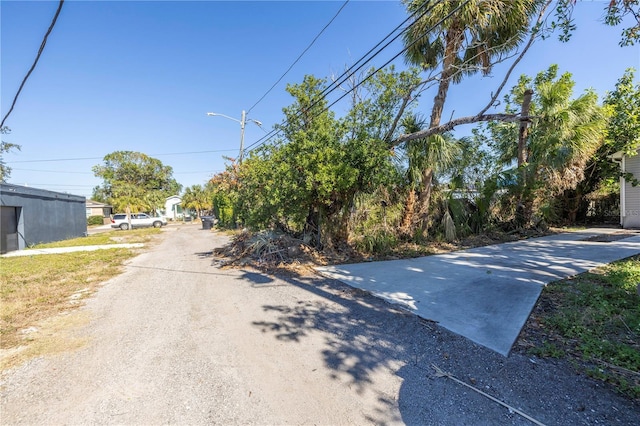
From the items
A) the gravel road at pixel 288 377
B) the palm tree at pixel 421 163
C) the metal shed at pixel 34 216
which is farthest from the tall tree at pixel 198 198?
the gravel road at pixel 288 377

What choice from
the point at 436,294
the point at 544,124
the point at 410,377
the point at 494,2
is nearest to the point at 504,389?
the point at 410,377

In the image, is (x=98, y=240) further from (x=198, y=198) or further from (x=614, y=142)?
(x=198, y=198)

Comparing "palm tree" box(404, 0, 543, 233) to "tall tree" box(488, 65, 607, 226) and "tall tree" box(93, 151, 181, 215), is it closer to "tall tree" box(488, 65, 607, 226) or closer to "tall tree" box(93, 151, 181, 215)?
"tall tree" box(488, 65, 607, 226)

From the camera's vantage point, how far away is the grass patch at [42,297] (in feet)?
11.0

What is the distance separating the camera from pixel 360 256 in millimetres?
7852

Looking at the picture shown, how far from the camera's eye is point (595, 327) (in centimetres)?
335

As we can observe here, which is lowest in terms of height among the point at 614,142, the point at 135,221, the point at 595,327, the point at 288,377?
the point at 288,377

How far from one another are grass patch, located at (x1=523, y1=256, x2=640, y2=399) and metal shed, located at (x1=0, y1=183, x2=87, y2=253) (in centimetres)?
1706

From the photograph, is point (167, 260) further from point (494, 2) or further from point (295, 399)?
point (494, 2)

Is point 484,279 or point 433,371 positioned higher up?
point 484,279

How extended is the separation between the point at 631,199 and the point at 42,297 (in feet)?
60.4

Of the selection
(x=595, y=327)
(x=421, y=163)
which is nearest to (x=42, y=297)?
(x=595, y=327)

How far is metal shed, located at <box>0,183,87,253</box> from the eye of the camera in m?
11.7

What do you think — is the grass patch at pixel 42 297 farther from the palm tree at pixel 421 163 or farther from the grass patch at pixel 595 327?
the palm tree at pixel 421 163
